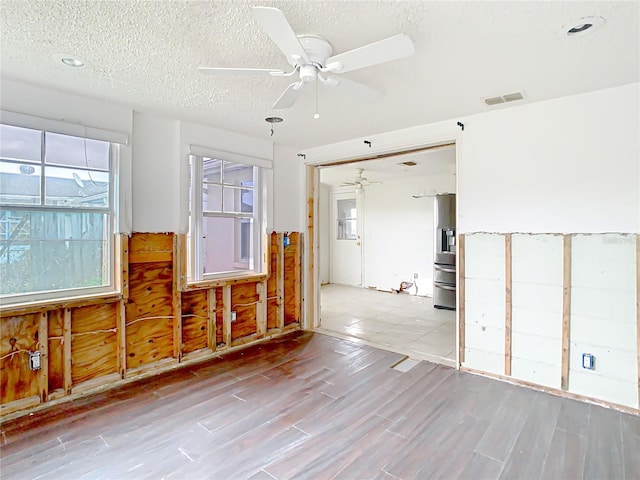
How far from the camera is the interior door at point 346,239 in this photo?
330 inches

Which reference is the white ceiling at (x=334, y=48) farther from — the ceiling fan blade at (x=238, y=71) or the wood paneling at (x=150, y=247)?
the wood paneling at (x=150, y=247)

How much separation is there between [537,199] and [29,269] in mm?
4349

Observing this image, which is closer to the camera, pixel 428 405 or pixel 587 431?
pixel 587 431

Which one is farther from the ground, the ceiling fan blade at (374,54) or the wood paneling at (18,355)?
the ceiling fan blade at (374,54)

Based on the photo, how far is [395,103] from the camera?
304 centimetres

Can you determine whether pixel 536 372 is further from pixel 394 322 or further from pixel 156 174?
pixel 156 174

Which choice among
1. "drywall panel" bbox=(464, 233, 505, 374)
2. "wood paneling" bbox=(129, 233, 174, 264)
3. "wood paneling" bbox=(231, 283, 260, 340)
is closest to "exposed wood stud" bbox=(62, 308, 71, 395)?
"wood paneling" bbox=(129, 233, 174, 264)

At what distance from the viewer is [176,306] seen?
3.55 metres

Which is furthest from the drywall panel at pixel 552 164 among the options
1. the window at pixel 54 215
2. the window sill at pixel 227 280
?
the window at pixel 54 215

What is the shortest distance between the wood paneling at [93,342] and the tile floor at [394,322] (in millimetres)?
2611

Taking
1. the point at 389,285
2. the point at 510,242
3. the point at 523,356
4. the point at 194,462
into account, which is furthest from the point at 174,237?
the point at 389,285

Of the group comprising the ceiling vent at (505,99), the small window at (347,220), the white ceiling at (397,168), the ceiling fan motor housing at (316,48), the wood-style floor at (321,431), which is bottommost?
the wood-style floor at (321,431)

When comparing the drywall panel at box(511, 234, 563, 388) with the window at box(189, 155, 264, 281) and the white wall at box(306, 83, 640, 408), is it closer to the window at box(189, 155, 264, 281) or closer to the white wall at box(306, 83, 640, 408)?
the white wall at box(306, 83, 640, 408)

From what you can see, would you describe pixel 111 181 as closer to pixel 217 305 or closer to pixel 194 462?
pixel 217 305
